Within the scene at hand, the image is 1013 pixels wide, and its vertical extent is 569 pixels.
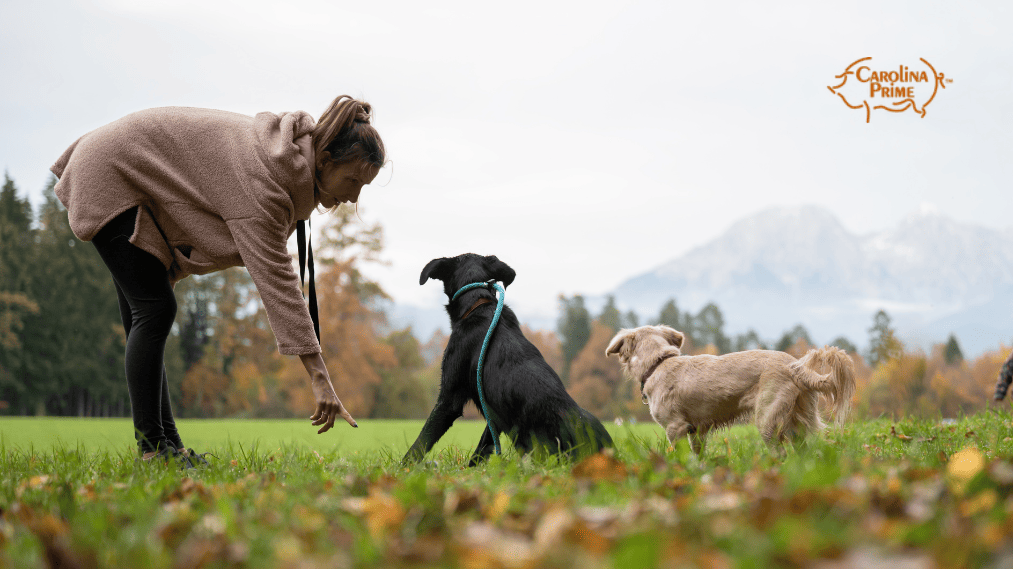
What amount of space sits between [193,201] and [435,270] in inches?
59.2

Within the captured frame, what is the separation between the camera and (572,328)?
32.8 m

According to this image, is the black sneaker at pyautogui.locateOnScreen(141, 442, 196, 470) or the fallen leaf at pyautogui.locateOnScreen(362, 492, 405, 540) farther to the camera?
the black sneaker at pyautogui.locateOnScreen(141, 442, 196, 470)

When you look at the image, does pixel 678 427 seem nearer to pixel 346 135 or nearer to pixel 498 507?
pixel 346 135

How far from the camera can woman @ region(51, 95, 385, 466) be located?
3279 millimetres

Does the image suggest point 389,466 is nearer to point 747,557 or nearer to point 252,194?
point 252,194

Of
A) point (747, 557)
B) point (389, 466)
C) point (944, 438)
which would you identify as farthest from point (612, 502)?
point (944, 438)

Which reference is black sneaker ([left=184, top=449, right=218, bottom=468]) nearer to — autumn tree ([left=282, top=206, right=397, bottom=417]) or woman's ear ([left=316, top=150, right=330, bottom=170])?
woman's ear ([left=316, top=150, right=330, bottom=170])

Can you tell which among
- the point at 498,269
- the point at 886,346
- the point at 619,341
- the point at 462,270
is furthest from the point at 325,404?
the point at 886,346

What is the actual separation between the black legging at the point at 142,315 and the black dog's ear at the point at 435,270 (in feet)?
4.82

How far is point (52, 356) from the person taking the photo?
86.8 ft

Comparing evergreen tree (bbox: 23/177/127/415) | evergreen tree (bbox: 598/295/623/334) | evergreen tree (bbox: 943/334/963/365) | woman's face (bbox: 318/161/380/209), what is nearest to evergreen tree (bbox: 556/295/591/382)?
evergreen tree (bbox: 598/295/623/334)

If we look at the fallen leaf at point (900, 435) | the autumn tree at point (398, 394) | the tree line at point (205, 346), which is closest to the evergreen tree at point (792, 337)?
the tree line at point (205, 346)

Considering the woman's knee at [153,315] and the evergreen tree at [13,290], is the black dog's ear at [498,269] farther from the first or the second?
the evergreen tree at [13,290]

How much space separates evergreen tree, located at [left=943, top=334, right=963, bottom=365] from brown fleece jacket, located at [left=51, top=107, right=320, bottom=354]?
23002 millimetres
